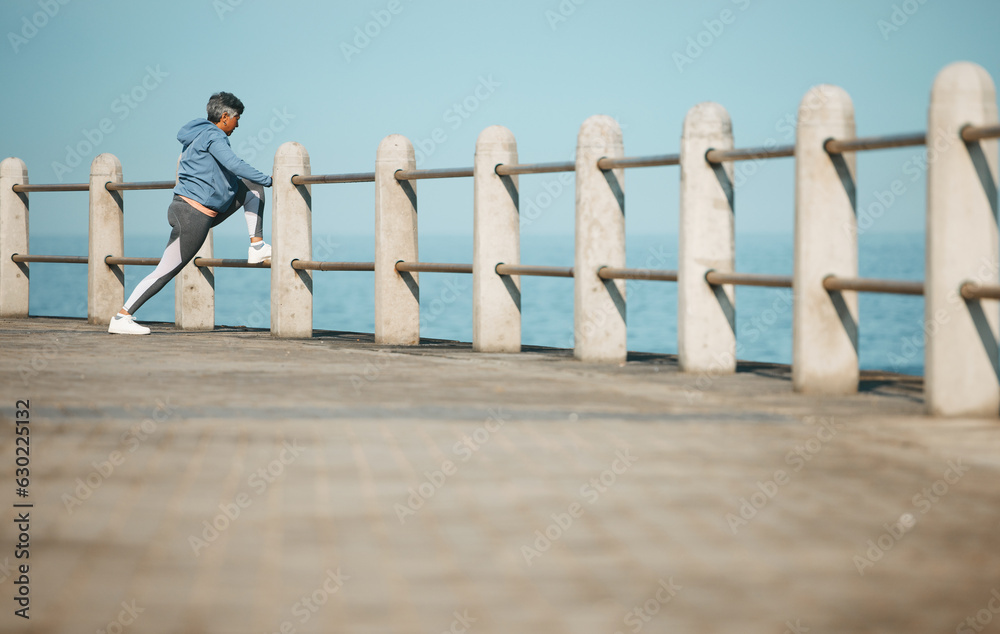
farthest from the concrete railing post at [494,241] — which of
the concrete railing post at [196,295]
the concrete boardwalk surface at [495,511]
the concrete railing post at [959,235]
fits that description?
the concrete railing post at [959,235]

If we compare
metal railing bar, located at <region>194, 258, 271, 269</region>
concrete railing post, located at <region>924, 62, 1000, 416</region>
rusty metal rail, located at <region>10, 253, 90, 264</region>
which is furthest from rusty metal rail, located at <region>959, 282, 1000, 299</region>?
rusty metal rail, located at <region>10, 253, 90, 264</region>

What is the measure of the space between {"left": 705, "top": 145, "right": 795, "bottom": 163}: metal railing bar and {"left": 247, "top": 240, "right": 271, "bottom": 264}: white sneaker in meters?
4.52

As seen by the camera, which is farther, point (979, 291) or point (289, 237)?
point (289, 237)

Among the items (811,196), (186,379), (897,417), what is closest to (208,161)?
(186,379)

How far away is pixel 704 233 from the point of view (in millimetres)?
7691

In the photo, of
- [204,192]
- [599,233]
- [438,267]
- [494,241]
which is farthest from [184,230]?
[599,233]

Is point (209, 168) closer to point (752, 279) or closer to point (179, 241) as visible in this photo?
point (179, 241)

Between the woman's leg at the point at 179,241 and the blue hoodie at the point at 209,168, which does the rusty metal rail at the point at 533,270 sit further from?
the woman's leg at the point at 179,241

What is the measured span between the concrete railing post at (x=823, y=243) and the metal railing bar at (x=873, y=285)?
0.28 ft

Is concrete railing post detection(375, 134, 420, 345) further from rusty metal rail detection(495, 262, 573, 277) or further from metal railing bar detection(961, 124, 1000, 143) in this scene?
metal railing bar detection(961, 124, 1000, 143)

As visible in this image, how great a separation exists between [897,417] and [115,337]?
6.92m

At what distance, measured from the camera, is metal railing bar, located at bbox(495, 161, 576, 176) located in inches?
341

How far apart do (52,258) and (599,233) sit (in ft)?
25.9

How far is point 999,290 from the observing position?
5.51 m
